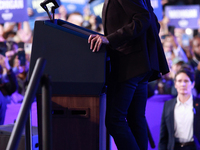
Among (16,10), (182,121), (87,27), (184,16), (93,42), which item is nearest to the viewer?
(93,42)

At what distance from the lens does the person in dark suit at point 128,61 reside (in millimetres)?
1158

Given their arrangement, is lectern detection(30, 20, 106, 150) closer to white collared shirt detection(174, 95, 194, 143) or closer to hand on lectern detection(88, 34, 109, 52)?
hand on lectern detection(88, 34, 109, 52)

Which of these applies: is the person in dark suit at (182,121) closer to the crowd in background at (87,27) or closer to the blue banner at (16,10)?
the blue banner at (16,10)

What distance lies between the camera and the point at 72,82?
45.2 inches

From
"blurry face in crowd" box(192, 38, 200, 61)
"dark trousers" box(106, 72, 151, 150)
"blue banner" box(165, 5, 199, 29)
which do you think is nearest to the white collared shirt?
"dark trousers" box(106, 72, 151, 150)

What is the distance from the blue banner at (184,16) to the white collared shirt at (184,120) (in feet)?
11.3

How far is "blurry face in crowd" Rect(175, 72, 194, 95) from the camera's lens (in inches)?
88.8

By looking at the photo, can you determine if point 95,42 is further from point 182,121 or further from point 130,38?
point 182,121

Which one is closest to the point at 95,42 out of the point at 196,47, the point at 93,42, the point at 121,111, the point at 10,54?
the point at 93,42

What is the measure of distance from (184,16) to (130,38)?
4707 mm

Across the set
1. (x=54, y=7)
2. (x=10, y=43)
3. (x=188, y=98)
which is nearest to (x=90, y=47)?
(x=54, y=7)

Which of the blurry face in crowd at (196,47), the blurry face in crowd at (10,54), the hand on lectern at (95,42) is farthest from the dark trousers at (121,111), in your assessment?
the blurry face in crowd at (10,54)

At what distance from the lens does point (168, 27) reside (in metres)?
6.29

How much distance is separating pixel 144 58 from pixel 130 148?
1.28 ft
